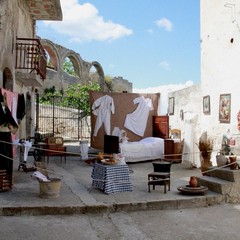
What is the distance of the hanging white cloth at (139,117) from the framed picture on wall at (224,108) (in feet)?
11.8

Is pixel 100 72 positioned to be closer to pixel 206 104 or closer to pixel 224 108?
pixel 206 104

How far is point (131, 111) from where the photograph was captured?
12727mm

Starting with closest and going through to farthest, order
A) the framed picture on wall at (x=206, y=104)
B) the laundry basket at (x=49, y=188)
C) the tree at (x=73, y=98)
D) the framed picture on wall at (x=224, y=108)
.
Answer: the laundry basket at (x=49, y=188) → the framed picture on wall at (x=224, y=108) → the framed picture on wall at (x=206, y=104) → the tree at (x=73, y=98)

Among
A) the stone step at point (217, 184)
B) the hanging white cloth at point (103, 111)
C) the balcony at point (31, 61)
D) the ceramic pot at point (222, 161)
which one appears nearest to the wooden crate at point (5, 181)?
the stone step at point (217, 184)

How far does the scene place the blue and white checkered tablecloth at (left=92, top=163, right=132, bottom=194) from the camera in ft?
21.9

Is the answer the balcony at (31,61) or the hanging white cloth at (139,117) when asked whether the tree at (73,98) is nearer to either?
the hanging white cloth at (139,117)

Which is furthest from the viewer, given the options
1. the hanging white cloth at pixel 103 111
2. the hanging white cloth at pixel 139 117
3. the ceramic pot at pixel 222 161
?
the hanging white cloth at pixel 139 117

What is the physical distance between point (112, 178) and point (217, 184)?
2083 millimetres

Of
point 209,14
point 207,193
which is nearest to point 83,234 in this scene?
point 207,193

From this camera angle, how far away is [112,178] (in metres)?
6.74

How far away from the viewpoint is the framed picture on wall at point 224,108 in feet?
31.3

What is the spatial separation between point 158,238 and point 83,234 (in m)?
1.00

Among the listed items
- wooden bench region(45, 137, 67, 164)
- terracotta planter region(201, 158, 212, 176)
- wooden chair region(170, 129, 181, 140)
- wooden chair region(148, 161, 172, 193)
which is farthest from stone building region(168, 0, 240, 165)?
wooden bench region(45, 137, 67, 164)

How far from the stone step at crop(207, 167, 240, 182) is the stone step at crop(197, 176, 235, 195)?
0.31 ft
